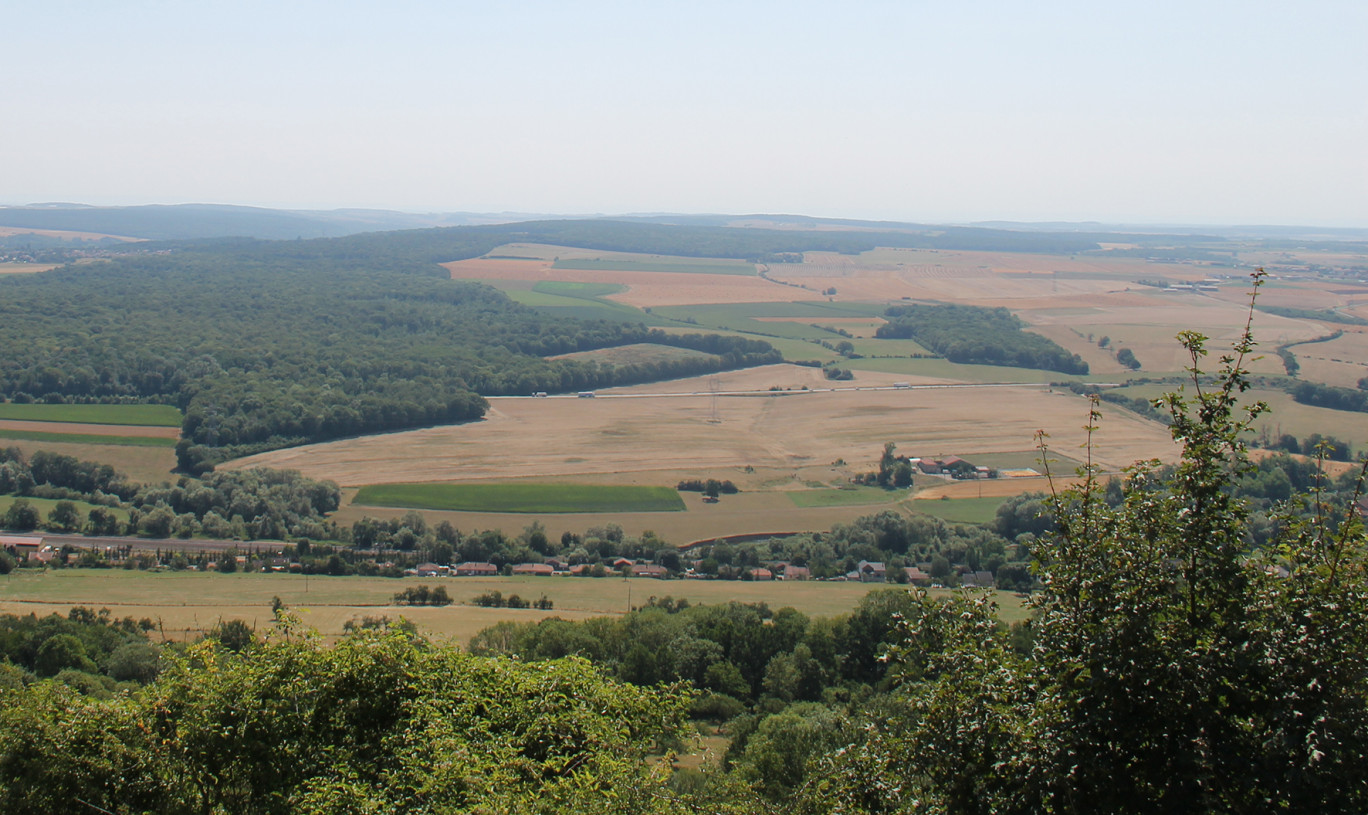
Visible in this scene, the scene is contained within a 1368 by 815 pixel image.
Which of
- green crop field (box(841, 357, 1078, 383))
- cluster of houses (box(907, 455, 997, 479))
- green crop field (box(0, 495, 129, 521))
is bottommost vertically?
green crop field (box(0, 495, 129, 521))

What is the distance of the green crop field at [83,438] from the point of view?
73.8 metres

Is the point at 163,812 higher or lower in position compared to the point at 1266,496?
higher

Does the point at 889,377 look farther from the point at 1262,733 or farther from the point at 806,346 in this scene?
the point at 1262,733

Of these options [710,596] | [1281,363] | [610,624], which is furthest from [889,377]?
[610,624]

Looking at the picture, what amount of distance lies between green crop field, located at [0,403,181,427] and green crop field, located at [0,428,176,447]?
4.67 m

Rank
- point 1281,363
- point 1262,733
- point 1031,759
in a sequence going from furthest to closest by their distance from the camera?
point 1281,363
point 1031,759
point 1262,733

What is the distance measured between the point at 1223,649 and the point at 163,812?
1431 cm

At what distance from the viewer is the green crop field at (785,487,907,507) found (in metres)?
64.0

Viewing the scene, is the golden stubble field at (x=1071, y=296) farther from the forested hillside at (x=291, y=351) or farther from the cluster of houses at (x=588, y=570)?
the cluster of houses at (x=588, y=570)

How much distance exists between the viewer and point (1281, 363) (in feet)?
325

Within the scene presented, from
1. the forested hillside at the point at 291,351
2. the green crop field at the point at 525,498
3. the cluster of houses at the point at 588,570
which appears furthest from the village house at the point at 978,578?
the forested hillside at the point at 291,351

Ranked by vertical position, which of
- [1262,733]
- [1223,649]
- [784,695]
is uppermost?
[1223,649]

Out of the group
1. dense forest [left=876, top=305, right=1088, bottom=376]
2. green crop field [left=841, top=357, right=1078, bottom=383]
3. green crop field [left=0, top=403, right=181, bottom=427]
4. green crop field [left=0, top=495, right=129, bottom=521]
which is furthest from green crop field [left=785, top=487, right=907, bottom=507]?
green crop field [left=0, top=403, right=181, bottom=427]

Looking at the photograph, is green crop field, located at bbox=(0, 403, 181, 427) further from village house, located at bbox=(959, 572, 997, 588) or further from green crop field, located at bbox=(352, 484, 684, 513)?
village house, located at bbox=(959, 572, 997, 588)
